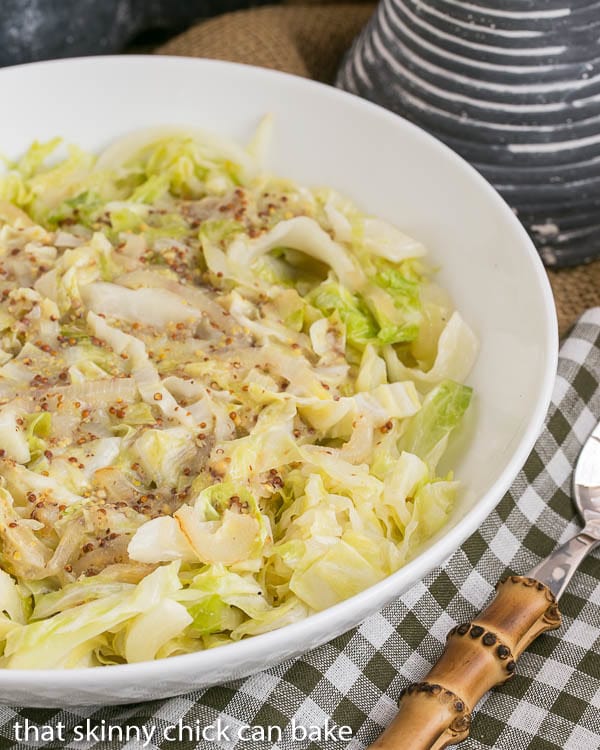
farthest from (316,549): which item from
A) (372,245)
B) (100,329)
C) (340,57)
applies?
(340,57)

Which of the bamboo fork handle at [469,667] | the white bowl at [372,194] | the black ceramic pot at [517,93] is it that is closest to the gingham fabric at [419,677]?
the bamboo fork handle at [469,667]

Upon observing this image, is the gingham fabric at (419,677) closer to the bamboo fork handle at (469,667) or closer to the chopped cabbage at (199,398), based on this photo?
the bamboo fork handle at (469,667)

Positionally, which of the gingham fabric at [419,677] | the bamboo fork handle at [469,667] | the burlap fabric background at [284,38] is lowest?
the gingham fabric at [419,677]

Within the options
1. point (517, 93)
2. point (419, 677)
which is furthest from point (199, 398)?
point (517, 93)

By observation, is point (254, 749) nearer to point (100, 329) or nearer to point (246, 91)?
point (100, 329)

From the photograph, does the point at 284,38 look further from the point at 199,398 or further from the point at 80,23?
the point at 199,398
